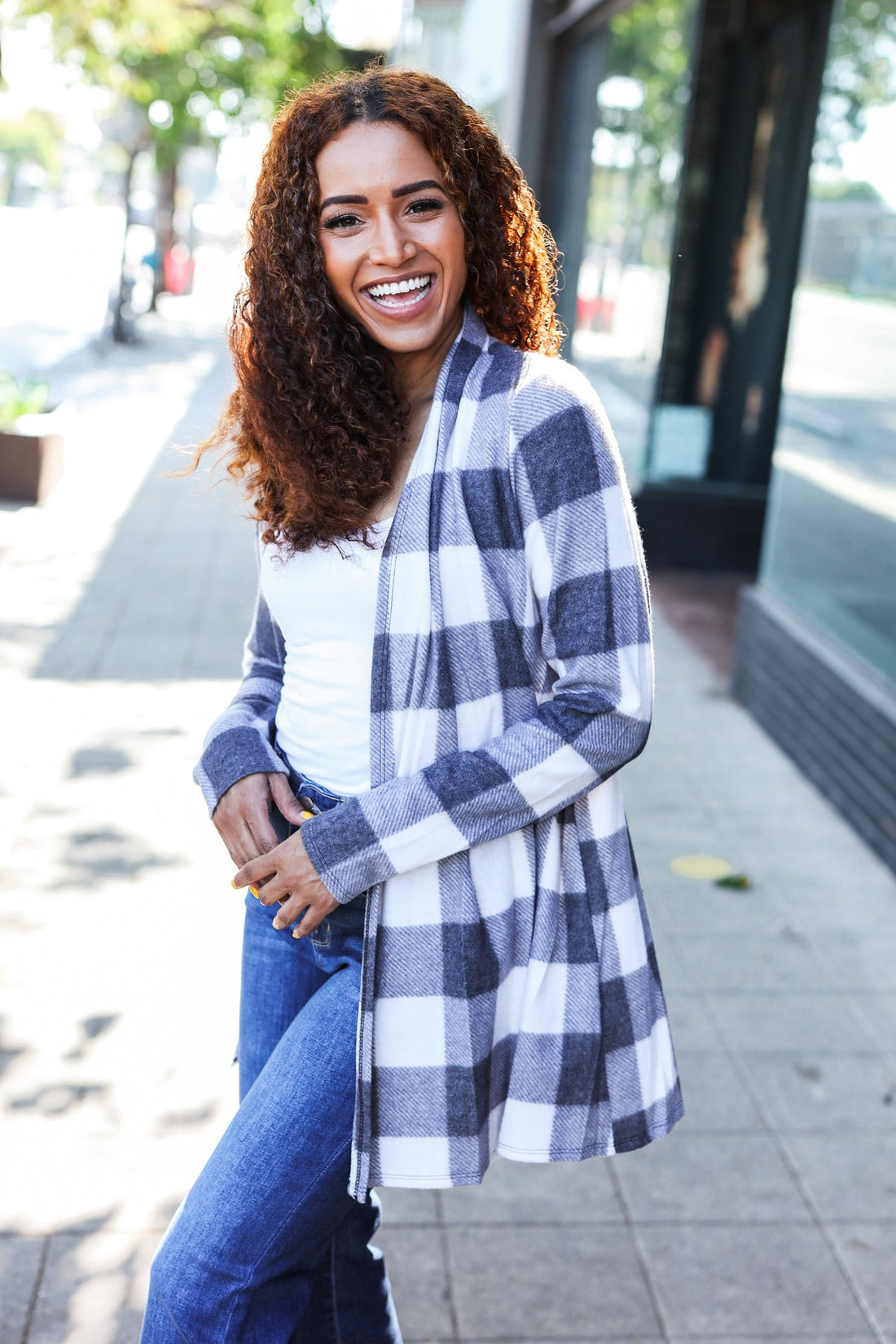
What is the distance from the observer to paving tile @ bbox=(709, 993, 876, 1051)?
394cm

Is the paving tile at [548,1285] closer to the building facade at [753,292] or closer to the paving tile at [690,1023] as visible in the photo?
the paving tile at [690,1023]

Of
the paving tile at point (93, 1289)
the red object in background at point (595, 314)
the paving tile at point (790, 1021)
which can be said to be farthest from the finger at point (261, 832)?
the red object in background at point (595, 314)

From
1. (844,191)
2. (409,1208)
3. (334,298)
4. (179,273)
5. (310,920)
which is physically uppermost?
(179,273)

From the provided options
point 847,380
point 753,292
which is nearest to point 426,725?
point 847,380

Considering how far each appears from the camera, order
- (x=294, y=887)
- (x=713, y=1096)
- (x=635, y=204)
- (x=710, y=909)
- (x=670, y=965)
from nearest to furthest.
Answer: (x=294, y=887) < (x=713, y=1096) < (x=670, y=965) < (x=710, y=909) < (x=635, y=204)

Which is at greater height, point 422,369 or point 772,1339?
point 422,369

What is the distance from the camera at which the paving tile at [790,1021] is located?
12.9 feet

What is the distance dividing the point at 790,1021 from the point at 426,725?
2.59 m

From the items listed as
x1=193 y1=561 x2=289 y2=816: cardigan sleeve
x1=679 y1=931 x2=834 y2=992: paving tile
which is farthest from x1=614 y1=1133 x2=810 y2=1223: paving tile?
x1=193 y1=561 x2=289 y2=816: cardigan sleeve

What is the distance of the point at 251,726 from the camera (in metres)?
2.17

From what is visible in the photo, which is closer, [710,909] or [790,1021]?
[790,1021]

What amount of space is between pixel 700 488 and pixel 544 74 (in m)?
5.59

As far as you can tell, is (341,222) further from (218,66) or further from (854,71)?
(218,66)

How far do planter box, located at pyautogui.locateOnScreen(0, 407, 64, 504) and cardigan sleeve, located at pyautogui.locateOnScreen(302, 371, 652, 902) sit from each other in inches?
343
